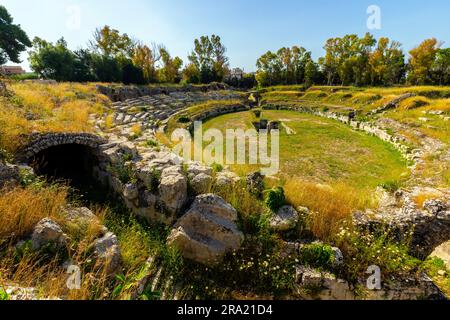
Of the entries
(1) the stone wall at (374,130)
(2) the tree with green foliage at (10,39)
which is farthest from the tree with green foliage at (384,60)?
(2) the tree with green foliage at (10,39)

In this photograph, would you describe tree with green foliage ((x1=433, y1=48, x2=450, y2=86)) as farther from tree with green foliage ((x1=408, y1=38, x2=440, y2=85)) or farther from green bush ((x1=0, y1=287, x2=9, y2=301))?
green bush ((x1=0, y1=287, x2=9, y2=301))

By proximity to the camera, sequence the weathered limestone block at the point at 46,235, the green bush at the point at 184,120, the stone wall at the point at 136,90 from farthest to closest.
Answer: the stone wall at the point at 136,90 → the green bush at the point at 184,120 → the weathered limestone block at the point at 46,235

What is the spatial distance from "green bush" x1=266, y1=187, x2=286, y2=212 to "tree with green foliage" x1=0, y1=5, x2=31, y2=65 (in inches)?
1934

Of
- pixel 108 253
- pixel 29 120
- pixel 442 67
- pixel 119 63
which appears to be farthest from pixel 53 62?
pixel 442 67

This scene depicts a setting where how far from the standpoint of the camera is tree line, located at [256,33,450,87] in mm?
37031

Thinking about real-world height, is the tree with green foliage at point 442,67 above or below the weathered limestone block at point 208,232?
above

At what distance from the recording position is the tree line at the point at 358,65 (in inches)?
1458

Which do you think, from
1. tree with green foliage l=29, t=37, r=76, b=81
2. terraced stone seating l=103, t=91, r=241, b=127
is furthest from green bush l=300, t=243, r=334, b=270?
tree with green foliage l=29, t=37, r=76, b=81

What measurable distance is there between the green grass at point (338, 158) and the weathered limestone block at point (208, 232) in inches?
80.4

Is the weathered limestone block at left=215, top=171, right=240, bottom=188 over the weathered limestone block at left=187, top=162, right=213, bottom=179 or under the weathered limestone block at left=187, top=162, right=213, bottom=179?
under

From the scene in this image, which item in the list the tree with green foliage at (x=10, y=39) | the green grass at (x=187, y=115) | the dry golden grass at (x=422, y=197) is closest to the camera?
the dry golden grass at (x=422, y=197)

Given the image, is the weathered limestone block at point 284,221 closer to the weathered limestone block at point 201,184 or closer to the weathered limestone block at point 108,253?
the weathered limestone block at point 201,184

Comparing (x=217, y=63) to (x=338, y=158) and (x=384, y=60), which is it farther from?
(x=338, y=158)
